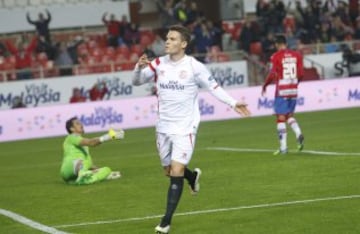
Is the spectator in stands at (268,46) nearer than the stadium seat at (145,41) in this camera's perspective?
Yes

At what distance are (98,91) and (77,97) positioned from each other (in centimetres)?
121

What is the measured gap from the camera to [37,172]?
2089 cm

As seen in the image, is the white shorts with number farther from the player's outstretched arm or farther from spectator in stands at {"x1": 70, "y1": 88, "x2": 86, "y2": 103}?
spectator in stands at {"x1": 70, "y1": 88, "x2": 86, "y2": 103}

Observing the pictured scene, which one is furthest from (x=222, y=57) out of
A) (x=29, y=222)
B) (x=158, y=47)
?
(x=29, y=222)

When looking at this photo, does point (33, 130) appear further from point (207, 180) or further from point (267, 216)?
point (267, 216)

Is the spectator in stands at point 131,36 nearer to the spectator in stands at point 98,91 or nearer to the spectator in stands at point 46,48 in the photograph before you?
the spectator in stands at point 46,48

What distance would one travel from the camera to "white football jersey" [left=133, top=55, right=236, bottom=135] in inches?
472

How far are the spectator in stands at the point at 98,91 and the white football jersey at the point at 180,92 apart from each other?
23125 millimetres

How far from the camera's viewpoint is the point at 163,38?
129 feet

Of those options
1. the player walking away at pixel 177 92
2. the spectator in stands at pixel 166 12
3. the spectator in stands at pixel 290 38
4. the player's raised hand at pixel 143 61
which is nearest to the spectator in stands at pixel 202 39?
the spectator in stands at pixel 166 12

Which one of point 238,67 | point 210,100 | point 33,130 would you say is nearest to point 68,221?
point 33,130

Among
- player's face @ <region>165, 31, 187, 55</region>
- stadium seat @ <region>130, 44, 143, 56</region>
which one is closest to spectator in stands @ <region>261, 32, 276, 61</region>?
stadium seat @ <region>130, 44, 143, 56</region>

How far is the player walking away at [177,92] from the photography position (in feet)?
38.8

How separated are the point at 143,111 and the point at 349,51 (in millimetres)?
9406
